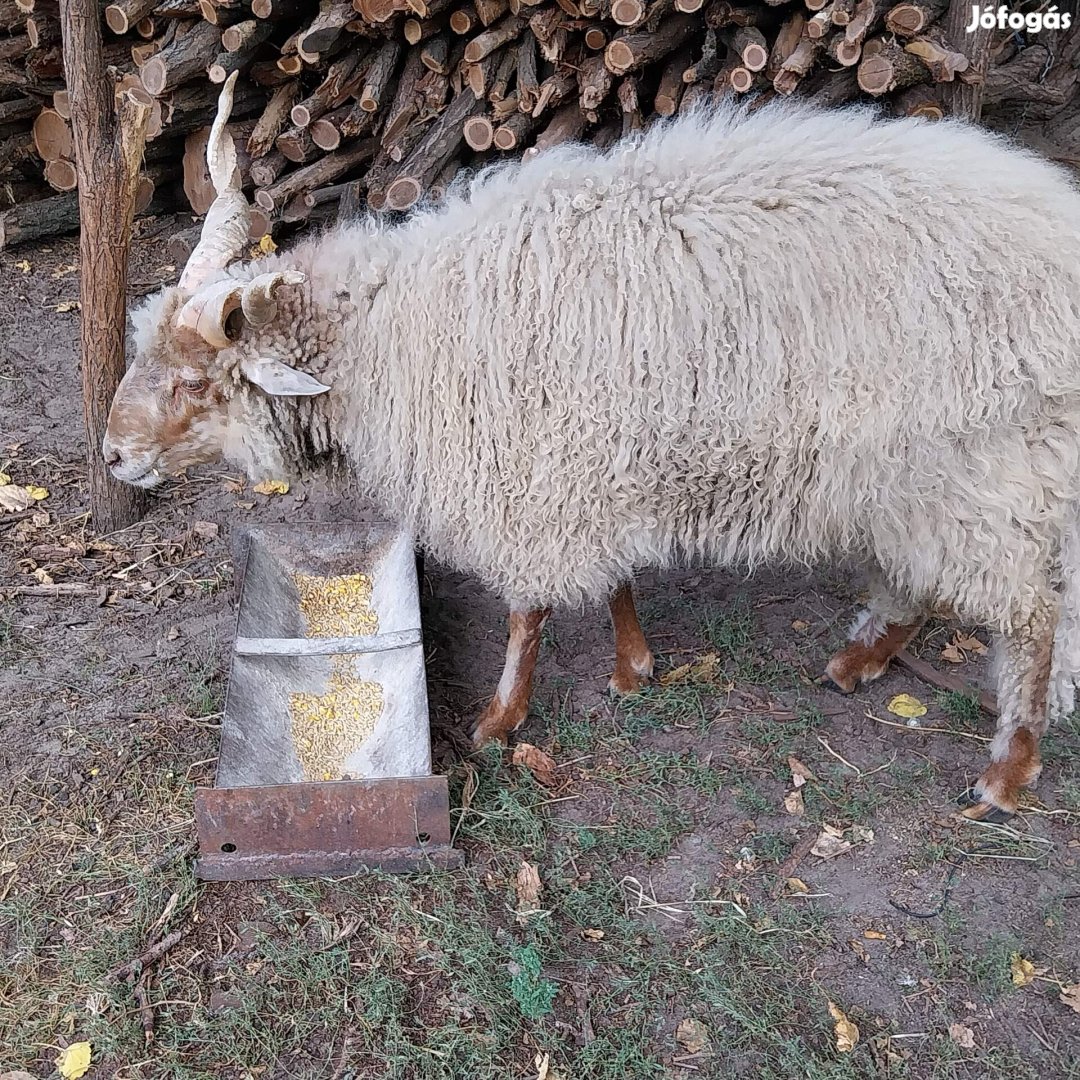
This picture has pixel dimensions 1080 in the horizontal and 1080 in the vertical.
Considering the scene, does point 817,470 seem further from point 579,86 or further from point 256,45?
point 256,45

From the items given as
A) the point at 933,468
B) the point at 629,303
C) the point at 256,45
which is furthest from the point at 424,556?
the point at 256,45

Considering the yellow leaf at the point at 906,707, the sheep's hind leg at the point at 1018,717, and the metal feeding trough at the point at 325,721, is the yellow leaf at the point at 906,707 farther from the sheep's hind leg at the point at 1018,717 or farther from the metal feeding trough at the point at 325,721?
the metal feeding trough at the point at 325,721

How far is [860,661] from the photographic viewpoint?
391 cm

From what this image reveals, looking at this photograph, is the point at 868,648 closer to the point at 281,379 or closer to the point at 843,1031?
the point at 843,1031

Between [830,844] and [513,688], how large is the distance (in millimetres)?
1192

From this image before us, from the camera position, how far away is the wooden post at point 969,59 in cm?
425

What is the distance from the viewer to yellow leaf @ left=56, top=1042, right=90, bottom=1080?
96.7 inches

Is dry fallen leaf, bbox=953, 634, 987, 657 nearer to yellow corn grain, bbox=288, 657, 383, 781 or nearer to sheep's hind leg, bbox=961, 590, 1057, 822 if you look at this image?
sheep's hind leg, bbox=961, 590, 1057, 822

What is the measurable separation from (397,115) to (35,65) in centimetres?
283

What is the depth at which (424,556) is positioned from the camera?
4242 millimetres

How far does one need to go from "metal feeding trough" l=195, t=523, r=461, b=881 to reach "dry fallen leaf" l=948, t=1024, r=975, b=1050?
1.43 metres

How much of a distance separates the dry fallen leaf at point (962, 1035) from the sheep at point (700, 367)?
0.84 metres

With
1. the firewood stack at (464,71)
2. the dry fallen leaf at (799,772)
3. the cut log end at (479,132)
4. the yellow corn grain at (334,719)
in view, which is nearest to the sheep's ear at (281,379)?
the yellow corn grain at (334,719)

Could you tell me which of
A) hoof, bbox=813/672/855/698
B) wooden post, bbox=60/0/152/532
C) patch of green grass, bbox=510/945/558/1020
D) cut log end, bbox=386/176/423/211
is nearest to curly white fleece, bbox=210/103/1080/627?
hoof, bbox=813/672/855/698
